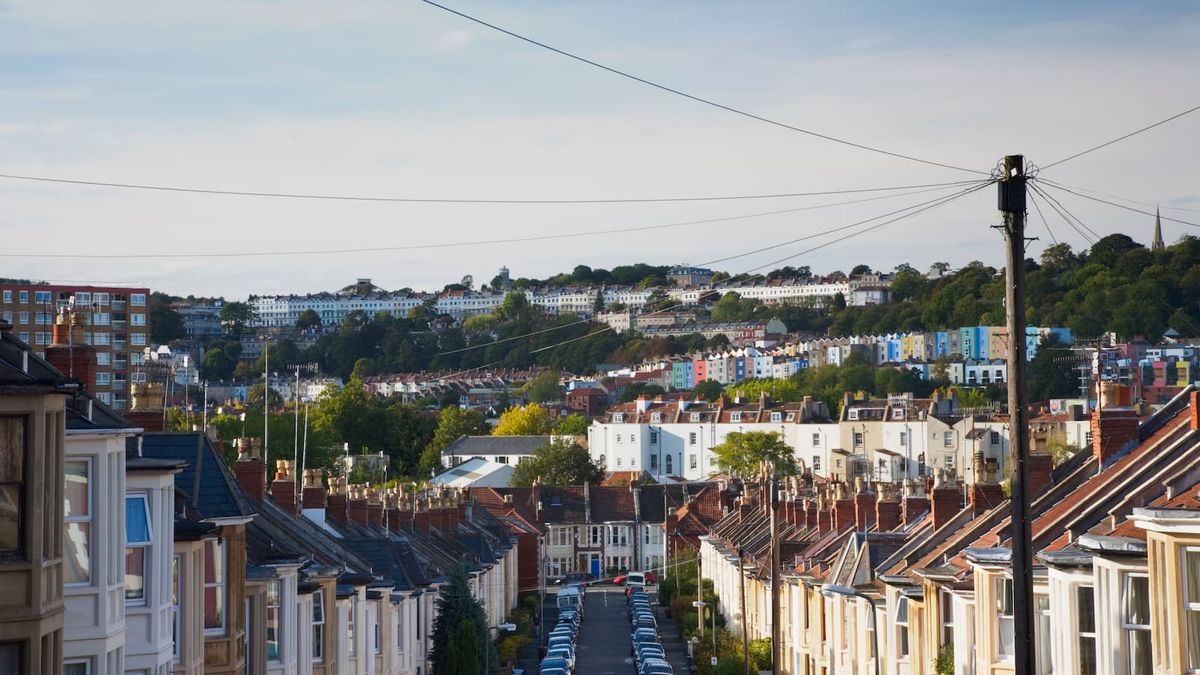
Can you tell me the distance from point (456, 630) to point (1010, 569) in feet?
78.6

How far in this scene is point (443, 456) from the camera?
596 ft

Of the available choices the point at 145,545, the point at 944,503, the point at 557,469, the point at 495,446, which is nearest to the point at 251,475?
the point at 145,545

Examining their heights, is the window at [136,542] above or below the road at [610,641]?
above

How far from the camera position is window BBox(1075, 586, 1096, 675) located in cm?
2550

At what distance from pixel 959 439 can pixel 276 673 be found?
132419 mm

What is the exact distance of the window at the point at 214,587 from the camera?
93.7ft

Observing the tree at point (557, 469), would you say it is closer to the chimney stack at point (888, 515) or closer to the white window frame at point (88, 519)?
Answer: the chimney stack at point (888, 515)

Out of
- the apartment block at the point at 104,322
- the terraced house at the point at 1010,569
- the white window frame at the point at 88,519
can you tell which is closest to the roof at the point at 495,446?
the apartment block at the point at 104,322

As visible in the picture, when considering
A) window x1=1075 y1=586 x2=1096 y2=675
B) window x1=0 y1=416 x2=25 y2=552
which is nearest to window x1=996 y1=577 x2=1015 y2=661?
window x1=1075 y1=586 x2=1096 y2=675

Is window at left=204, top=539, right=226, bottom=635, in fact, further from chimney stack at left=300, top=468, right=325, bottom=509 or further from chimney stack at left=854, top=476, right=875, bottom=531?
chimney stack at left=854, top=476, right=875, bottom=531

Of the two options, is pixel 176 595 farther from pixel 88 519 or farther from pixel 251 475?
pixel 251 475

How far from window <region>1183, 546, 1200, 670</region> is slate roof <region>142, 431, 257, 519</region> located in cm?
1385

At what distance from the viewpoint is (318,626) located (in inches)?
1415

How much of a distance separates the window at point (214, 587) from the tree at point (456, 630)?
71.2 feet
